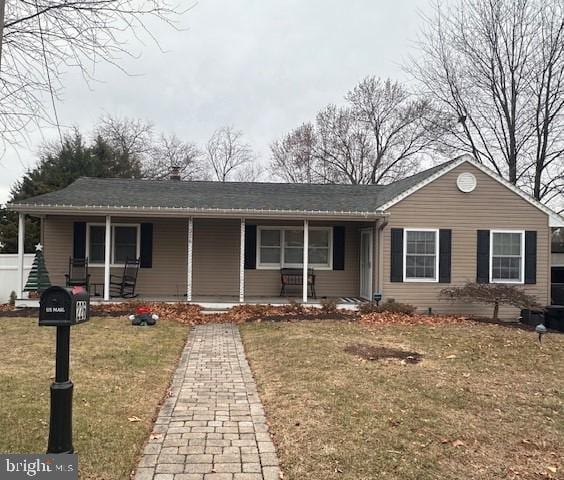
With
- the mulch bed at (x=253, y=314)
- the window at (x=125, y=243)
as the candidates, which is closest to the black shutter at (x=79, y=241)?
the window at (x=125, y=243)

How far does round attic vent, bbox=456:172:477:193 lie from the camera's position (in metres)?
12.7

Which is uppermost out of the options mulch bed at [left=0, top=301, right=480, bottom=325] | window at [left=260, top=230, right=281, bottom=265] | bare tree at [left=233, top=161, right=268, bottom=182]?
bare tree at [left=233, top=161, right=268, bottom=182]

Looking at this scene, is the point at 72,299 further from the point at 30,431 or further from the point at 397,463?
the point at 397,463

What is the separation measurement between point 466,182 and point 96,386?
418 inches

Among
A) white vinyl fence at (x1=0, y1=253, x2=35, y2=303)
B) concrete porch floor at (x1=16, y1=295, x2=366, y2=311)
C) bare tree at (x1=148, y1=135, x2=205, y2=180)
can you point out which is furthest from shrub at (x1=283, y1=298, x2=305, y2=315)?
bare tree at (x1=148, y1=135, x2=205, y2=180)

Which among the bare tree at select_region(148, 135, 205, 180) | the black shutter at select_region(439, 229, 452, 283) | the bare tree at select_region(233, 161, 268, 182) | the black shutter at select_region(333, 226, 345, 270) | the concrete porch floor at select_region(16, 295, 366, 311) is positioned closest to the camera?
the concrete porch floor at select_region(16, 295, 366, 311)

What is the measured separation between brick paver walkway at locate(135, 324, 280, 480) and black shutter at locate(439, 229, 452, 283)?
24.9 ft

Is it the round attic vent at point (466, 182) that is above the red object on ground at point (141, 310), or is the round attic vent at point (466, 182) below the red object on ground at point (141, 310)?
above

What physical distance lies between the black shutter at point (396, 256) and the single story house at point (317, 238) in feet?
0.09

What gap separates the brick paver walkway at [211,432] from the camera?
11.2 ft

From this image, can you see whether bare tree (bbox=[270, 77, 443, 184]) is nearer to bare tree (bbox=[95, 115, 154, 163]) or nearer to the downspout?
bare tree (bbox=[95, 115, 154, 163])

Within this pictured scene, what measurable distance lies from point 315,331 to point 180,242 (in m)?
6.09

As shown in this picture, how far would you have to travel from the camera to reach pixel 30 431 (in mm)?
4023

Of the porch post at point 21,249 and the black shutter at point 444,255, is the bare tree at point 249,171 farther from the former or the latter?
the porch post at point 21,249
